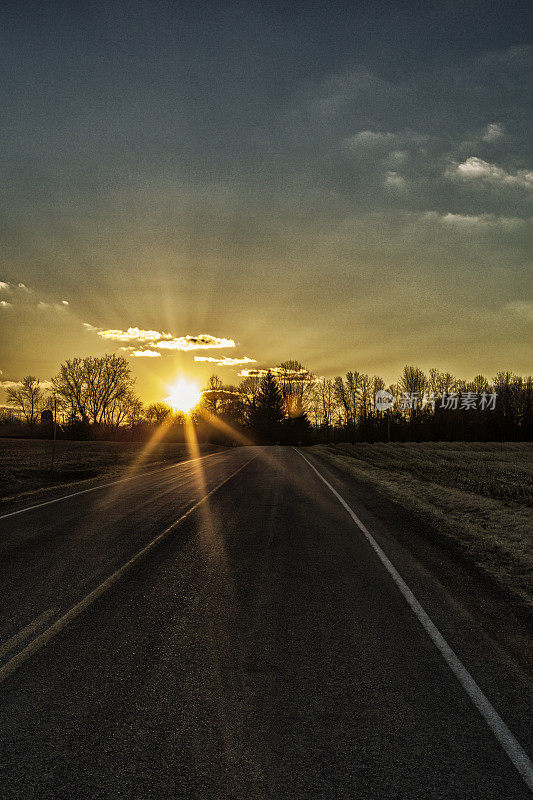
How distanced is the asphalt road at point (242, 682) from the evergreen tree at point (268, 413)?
254 ft

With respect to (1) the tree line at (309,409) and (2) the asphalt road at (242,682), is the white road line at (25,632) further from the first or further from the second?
(1) the tree line at (309,409)

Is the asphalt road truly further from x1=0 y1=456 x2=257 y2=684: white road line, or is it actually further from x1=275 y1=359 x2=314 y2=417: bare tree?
x1=275 y1=359 x2=314 y2=417: bare tree

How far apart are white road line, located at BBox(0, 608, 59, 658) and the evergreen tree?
263 ft

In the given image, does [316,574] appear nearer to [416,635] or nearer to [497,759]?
[416,635]

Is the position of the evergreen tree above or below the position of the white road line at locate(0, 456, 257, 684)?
above

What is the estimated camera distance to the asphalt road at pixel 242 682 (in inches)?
119

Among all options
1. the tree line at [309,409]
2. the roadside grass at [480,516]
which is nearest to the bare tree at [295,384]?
the tree line at [309,409]

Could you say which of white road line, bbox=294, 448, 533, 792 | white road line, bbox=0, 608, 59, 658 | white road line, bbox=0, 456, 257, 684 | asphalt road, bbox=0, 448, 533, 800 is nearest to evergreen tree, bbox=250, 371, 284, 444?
white road line, bbox=0, 456, 257, 684

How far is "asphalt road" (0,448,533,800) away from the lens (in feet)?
9.92

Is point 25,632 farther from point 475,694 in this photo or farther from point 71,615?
point 475,694

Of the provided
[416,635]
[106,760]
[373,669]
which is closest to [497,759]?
[373,669]

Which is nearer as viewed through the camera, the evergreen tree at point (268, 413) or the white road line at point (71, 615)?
the white road line at point (71, 615)

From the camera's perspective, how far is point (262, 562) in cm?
789

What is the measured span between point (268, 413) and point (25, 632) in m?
82.1
